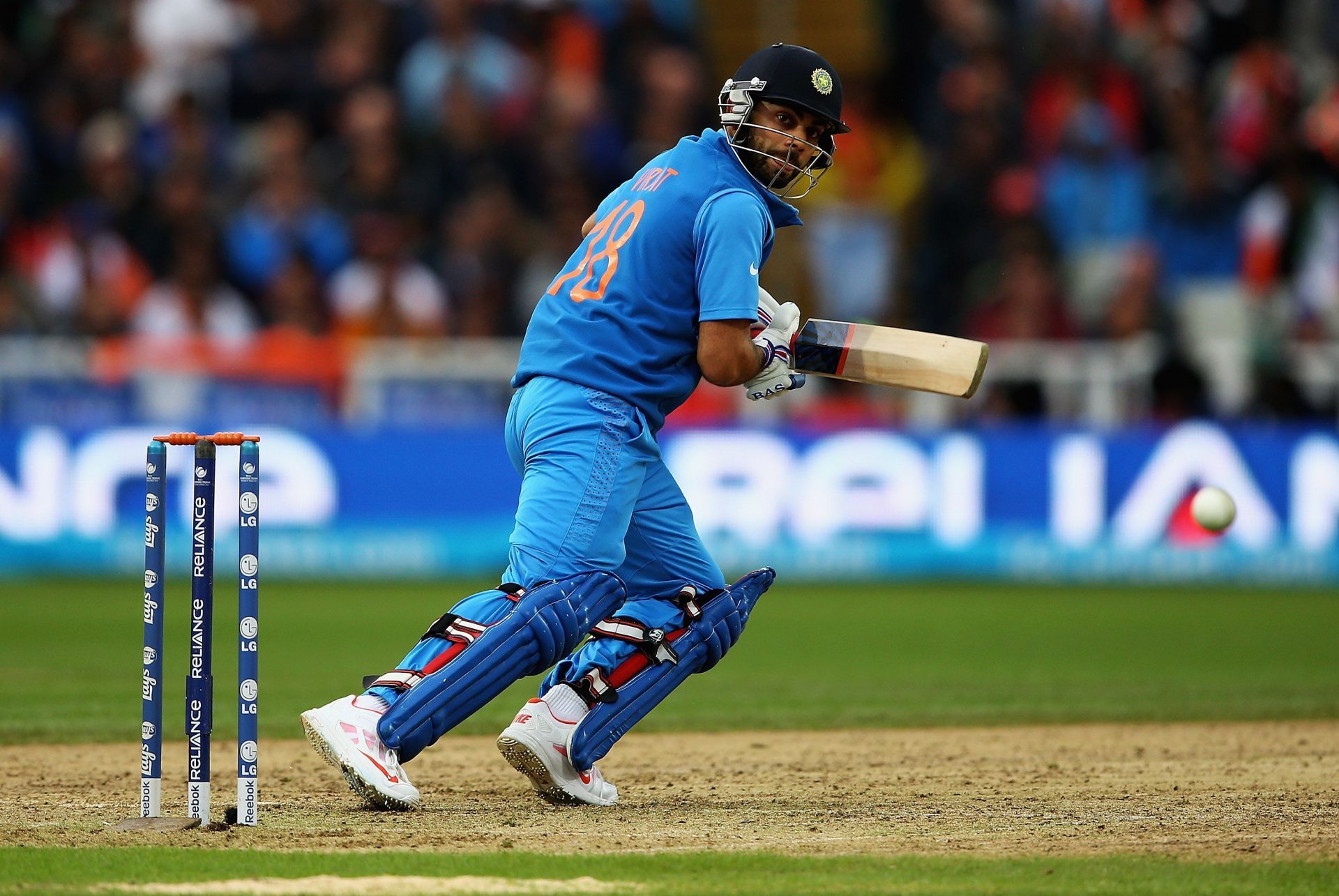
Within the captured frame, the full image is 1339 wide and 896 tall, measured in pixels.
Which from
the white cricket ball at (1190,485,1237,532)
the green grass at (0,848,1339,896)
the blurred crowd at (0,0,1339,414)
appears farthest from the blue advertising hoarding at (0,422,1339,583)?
the green grass at (0,848,1339,896)

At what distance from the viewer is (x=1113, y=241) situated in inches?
651

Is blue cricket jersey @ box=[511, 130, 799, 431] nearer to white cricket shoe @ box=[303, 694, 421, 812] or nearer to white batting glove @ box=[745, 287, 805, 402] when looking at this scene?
white batting glove @ box=[745, 287, 805, 402]

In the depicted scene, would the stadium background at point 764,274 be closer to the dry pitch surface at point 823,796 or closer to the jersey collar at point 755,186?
the dry pitch surface at point 823,796

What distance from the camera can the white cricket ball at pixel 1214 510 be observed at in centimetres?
836

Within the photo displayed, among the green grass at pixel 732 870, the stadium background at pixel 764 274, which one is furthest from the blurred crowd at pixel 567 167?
the green grass at pixel 732 870

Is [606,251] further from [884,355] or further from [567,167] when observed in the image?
[567,167]

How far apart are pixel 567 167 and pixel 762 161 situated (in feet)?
34.5

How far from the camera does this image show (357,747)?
5289mm

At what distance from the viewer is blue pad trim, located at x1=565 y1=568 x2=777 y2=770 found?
581 cm

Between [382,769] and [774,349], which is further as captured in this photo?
[774,349]

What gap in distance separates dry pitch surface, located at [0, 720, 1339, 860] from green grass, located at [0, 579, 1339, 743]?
0.54 m

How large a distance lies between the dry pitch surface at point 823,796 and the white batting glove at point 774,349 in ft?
4.23

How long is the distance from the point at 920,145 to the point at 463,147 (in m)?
4.34

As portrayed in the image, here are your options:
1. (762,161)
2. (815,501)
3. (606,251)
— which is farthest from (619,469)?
(815,501)
